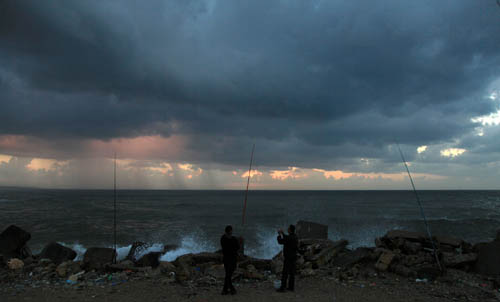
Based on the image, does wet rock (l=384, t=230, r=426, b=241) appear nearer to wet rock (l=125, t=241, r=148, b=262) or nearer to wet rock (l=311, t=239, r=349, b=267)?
wet rock (l=311, t=239, r=349, b=267)

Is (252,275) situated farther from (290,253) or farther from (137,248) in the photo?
(137,248)

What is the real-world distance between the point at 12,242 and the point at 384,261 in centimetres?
1610

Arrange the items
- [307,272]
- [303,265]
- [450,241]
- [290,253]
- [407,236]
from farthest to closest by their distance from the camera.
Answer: [407,236]
[450,241]
[303,265]
[307,272]
[290,253]

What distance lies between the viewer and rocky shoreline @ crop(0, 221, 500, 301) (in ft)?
27.0

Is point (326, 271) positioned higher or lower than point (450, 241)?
lower

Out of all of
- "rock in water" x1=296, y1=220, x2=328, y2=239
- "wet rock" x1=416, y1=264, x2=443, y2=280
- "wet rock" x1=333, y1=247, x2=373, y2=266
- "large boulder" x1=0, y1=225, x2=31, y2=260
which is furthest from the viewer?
"rock in water" x1=296, y1=220, x2=328, y2=239

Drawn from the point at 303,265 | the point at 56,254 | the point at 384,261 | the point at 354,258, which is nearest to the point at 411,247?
the point at 384,261

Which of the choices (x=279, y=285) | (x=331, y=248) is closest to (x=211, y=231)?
(x=331, y=248)

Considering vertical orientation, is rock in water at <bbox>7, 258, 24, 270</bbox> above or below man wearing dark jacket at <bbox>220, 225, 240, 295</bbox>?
below

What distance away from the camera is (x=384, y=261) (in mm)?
9703

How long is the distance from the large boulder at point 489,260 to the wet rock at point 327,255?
4721 mm

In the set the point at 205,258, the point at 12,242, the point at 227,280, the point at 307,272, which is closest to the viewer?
the point at 227,280

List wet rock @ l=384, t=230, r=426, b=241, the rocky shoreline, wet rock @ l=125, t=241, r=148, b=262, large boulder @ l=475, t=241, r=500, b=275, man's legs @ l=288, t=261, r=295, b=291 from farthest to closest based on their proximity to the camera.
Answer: wet rock @ l=125, t=241, r=148, b=262
wet rock @ l=384, t=230, r=426, b=241
large boulder @ l=475, t=241, r=500, b=275
the rocky shoreline
man's legs @ l=288, t=261, r=295, b=291

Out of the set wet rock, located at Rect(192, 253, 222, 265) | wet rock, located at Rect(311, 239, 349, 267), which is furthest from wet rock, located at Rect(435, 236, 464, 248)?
wet rock, located at Rect(192, 253, 222, 265)
